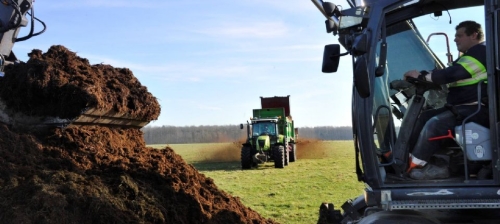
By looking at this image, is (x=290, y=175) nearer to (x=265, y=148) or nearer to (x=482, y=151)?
(x=265, y=148)

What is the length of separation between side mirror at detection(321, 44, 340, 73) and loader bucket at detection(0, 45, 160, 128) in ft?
10.0

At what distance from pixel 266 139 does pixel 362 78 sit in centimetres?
1977

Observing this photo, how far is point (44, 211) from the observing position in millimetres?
4891

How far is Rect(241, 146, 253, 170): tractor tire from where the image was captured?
23.0 metres

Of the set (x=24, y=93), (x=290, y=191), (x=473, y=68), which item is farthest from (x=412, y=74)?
(x=290, y=191)

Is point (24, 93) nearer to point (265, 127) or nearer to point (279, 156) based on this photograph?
point (279, 156)

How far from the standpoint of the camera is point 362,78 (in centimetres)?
393

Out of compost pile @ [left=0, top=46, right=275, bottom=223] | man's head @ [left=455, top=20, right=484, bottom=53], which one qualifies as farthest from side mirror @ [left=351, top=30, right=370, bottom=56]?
compost pile @ [left=0, top=46, right=275, bottom=223]

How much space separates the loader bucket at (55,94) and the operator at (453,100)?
3.68 meters

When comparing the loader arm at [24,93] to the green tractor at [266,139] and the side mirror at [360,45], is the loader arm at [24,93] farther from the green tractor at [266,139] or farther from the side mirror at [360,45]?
the green tractor at [266,139]

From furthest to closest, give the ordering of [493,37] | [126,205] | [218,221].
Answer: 1. [218,221]
2. [126,205]
3. [493,37]

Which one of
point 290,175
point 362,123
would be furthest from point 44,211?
point 290,175

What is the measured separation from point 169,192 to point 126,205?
2.23 ft

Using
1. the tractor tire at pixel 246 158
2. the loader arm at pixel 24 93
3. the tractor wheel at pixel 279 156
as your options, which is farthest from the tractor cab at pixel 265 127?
the loader arm at pixel 24 93
